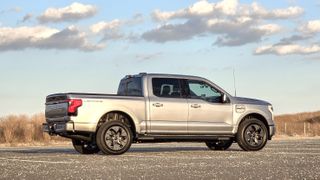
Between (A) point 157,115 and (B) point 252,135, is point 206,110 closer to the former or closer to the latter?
(A) point 157,115

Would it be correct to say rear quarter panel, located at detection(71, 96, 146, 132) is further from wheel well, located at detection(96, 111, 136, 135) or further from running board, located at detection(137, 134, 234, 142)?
running board, located at detection(137, 134, 234, 142)

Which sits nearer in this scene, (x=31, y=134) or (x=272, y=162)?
(x=272, y=162)

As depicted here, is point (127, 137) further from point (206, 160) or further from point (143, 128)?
point (206, 160)

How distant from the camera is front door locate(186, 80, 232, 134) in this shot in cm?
1636

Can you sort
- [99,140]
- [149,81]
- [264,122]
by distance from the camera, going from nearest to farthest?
[99,140] → [149,81] → [264,122]

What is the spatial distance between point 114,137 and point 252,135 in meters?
3.79

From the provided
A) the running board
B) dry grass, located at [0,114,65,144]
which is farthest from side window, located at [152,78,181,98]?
dry grass, located at [0,114,65,144]

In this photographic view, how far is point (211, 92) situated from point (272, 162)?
4.43 m

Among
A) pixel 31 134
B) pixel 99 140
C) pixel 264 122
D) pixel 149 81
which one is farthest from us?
pixel 31 134

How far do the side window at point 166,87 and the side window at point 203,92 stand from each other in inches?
14.5

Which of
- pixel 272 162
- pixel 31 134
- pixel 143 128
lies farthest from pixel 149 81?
pixel 31 134

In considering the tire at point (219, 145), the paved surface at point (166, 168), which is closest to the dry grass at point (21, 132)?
the tire at point (219, 145)

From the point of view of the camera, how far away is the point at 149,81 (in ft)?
53.5

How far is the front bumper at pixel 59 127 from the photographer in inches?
597
